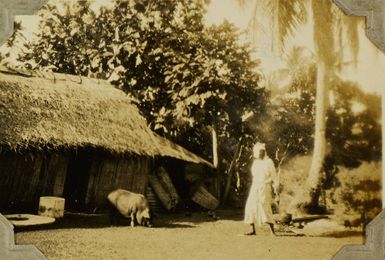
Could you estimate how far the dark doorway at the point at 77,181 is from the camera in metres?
5.56

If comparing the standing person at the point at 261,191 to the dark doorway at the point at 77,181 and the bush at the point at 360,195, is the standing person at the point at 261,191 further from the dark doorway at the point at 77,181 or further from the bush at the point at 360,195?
the dark doorway at the point at 77,181

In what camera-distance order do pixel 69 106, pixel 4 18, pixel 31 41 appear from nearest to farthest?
pixel 4 18
pixel 31 41
pixel 69 106

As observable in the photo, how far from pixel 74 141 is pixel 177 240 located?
1.85m

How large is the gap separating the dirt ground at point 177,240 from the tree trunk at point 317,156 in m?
0.45

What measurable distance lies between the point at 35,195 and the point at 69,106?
1.26 m

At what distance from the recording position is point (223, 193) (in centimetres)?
566

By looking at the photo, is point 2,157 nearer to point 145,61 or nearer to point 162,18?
point 145,61

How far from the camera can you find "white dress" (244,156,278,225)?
5504 millimetres

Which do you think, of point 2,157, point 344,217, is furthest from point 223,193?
point 2,157

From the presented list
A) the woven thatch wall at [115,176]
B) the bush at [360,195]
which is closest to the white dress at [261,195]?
the bush at [360,195]

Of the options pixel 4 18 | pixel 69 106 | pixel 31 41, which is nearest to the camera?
pixel 4 18

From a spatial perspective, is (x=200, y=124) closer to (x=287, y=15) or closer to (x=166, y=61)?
(x=166, y=61)

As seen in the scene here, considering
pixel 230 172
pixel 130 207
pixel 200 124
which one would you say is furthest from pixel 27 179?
pixel 230 172

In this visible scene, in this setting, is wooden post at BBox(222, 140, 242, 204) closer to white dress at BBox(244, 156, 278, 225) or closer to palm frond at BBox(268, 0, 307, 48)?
white dress at BBox(244, 156, 278, 225)
